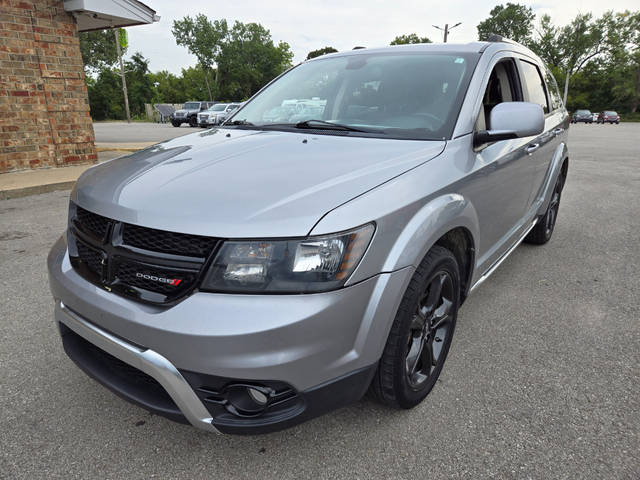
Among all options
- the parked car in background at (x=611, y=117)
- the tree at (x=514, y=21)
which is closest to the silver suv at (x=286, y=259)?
the parked car in background at (x=611, y=117)

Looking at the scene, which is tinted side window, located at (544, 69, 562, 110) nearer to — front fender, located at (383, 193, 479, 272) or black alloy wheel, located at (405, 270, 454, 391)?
front fender, located at (383, 193, 479, 272)

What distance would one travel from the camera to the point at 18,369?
2.36 metres

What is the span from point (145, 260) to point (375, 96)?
65.5 inches

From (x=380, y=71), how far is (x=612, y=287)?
2406mm

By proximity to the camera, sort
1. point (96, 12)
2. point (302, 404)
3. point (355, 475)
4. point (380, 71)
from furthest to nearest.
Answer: point (96, 12), point (380, 71), point (355, 475), point (302, 404)

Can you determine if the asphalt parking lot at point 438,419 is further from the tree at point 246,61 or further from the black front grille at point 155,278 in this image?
the tree at point 246,61

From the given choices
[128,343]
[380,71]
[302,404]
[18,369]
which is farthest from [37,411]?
[380,71]

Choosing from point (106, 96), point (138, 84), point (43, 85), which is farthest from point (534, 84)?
point (138, 84)

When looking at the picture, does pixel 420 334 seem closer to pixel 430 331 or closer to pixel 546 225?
pixel 430 331

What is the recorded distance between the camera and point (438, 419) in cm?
199

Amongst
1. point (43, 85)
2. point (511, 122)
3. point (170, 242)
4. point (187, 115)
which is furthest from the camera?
point (187, 115)

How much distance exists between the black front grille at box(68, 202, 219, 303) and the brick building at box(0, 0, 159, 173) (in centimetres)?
715

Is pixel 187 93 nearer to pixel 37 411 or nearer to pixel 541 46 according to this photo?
pixel 541 46

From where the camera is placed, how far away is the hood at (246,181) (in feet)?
4.93
